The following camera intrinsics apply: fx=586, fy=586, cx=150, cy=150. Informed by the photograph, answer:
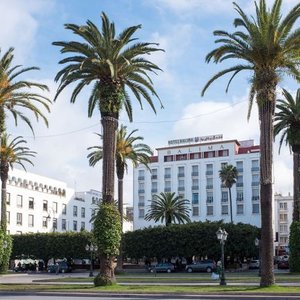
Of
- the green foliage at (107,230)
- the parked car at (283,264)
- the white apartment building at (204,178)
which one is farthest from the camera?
the white apartment building at (204,178)

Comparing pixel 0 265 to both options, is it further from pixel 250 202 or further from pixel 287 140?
pixel 250 202

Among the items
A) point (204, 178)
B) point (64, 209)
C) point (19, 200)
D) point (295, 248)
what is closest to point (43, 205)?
point (64, 209)

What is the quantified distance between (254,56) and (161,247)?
4810 cm

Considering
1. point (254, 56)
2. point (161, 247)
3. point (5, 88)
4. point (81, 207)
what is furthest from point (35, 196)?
point (254, 56)

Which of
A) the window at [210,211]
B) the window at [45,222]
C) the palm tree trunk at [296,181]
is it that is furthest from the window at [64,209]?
the palm tree trunk at [296,181]

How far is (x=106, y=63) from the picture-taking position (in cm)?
3559

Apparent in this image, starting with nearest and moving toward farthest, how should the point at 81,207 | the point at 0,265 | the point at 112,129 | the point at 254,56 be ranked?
1. the point at 254,56
2. the point at 112,129
3. the point at 0,265
4. the point at 81,207

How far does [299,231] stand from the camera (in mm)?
55781

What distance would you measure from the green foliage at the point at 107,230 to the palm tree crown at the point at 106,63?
613 cm

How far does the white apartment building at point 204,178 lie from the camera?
135 meters

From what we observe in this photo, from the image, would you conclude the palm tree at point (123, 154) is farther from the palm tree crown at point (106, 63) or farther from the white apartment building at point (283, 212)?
the white apartment building at point (283, 212)

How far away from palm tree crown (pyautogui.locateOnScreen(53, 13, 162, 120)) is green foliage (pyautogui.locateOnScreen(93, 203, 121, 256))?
613 centimetres

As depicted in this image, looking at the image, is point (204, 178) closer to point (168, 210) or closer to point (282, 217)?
point (282, 217)

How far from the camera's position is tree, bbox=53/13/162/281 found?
35906 millimetres
